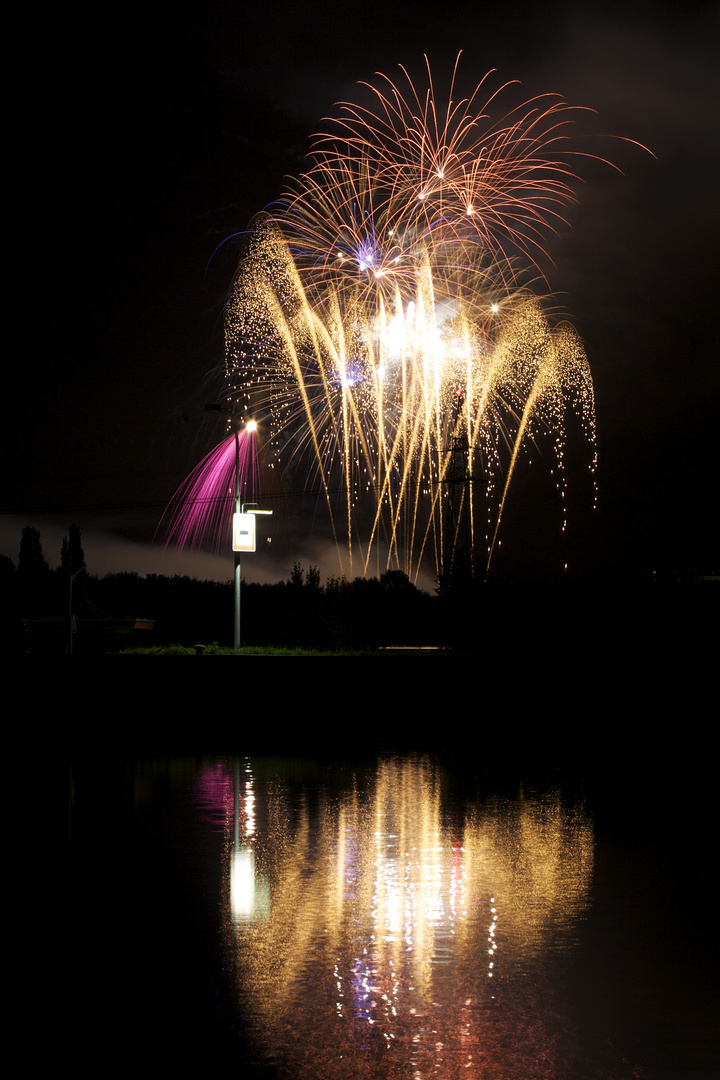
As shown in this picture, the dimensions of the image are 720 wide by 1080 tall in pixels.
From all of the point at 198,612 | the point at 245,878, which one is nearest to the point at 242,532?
the point at 245,878

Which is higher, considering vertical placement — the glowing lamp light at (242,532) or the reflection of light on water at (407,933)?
the glowing lamp light at (242,532)

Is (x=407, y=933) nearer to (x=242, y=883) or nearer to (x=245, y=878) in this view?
(x=242, y=883)

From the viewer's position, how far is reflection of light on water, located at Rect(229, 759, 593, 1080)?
4352 millimetres

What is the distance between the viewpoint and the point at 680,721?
1856cm

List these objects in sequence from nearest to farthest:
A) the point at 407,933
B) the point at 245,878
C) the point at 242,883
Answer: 1. the point at 407,933
2. the point at 242,883
3. the point at 245,878

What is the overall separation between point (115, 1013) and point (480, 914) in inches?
105

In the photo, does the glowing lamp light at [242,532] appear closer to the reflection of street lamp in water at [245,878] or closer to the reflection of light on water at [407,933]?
the reflection of street lamp in water at [245,878]

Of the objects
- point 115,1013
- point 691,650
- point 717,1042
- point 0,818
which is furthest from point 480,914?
point 691,650

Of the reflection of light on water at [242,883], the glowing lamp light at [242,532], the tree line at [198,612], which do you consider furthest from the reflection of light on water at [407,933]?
the tree line at [198,612]

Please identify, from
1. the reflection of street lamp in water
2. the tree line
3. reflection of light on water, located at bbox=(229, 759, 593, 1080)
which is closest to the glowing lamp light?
the tree line

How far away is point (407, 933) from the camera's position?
19.7ft

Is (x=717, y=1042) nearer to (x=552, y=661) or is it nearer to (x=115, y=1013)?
(x=115, y=1013)

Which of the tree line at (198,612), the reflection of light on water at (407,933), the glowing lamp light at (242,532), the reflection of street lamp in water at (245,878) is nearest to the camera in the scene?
the reflection of light on water at (407,933)

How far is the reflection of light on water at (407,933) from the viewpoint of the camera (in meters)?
4.35
